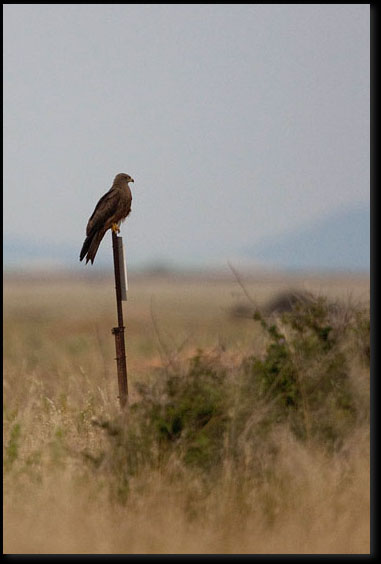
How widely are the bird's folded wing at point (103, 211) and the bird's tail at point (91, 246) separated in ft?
0.23

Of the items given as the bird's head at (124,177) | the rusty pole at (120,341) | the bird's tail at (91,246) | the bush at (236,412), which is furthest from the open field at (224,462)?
the bird's head at (124,177)

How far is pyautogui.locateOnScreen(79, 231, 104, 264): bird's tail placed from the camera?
350 inches

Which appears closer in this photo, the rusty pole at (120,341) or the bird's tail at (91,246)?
the rusty pole at (120,341)

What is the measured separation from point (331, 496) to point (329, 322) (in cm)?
176

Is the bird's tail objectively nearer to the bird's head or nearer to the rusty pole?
the rusty pole

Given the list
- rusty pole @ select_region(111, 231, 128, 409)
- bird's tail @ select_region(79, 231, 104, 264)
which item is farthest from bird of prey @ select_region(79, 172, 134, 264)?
rusty pole @ select_region(111, 231, 128, 409)

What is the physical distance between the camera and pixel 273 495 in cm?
647

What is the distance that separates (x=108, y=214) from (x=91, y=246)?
40 centimetres

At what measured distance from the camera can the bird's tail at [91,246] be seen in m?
8.90

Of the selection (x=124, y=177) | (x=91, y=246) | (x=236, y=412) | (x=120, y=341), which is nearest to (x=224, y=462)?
(x=236, y=412)

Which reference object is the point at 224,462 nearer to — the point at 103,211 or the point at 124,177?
the point at 103,211

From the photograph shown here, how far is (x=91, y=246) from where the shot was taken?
8961 millimetres

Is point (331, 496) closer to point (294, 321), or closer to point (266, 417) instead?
point (266, 417)

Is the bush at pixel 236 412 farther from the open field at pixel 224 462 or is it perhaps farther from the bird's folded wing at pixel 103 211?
the bird's folded wing at pixel 103 211
